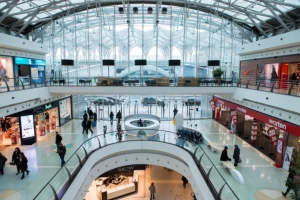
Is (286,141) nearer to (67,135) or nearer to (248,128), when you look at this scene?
(248,128)

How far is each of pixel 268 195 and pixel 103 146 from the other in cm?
986

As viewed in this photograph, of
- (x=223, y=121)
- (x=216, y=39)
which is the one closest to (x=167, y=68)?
(x=216, y=39)

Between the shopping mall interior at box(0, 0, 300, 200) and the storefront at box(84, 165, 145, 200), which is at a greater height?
the shopping mall interior at box(0, 0, 300, 200)

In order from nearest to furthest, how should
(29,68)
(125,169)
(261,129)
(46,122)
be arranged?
1. (261,129)
2. (125,169)
3. (29,68)
4. (46,122)

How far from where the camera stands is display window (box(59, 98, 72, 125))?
2132cm

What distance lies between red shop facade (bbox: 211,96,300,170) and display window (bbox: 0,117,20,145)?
16907 millimetres

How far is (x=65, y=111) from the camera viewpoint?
22656mm

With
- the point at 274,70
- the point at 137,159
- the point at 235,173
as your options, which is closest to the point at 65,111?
the point at 137,159

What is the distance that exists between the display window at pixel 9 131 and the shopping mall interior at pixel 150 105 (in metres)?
0.10

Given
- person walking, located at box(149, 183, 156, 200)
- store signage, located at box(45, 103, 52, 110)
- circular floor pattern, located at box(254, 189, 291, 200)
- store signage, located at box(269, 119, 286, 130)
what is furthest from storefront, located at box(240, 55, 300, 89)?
store signage, located at box(45, 103, 52, 110)

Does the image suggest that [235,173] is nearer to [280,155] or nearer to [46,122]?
[280,155]

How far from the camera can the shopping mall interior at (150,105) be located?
10.6 m

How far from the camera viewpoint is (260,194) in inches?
348

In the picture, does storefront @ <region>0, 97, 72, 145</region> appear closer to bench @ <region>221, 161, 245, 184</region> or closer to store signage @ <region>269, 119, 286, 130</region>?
bench @ <region>221, 161, 245, 184</region>
